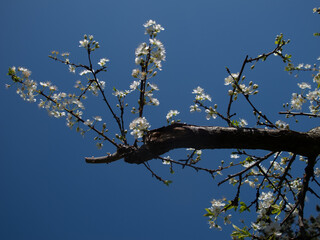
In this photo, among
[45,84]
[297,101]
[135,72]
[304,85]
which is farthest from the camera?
[304,85]

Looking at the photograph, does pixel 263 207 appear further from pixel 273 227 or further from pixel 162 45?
pixel 162 45

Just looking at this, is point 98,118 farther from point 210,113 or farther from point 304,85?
point 304,85

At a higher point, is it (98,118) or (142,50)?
(142,50)

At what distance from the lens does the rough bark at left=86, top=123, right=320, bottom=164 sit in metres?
2.10

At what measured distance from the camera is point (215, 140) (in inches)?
83.4

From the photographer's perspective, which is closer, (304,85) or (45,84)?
(45,84)

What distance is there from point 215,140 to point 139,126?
72 cm

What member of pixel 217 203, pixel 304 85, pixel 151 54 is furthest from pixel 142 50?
pixel 304 85

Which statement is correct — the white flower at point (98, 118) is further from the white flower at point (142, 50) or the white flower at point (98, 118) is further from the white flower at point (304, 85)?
the white flower at point (304, 85)

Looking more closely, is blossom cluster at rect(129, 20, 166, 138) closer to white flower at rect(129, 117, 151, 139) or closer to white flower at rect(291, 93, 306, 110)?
white flower at rect(129, 117, 151, 139)

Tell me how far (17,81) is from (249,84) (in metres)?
2.69

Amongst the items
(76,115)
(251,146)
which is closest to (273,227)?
(251,146)

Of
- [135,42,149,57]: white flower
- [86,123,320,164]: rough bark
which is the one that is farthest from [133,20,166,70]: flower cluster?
[86,123,320,164]: rough bark

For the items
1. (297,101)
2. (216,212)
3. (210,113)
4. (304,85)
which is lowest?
(216,212)
